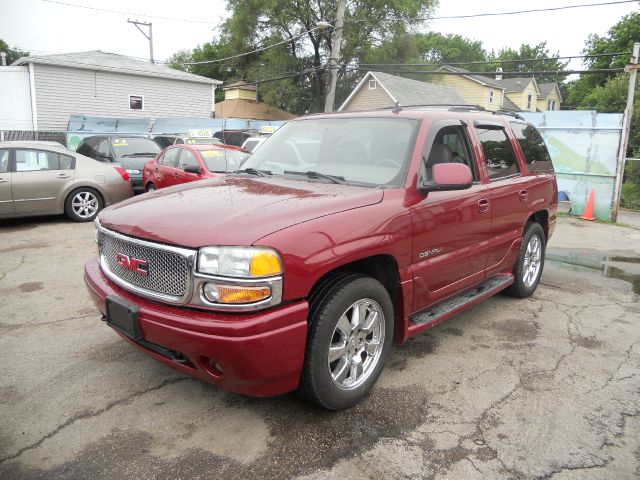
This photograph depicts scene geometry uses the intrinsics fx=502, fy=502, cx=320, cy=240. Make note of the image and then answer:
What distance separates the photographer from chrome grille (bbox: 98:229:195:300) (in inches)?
105

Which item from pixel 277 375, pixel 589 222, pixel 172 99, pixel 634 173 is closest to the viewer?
pixel 277 375

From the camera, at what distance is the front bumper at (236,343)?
2.50m

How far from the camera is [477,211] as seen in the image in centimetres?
404

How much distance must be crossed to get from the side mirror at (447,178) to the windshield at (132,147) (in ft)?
35.4

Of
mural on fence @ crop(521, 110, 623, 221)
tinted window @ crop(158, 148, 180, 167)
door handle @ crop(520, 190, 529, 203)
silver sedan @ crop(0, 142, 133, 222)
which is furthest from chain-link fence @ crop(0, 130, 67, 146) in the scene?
door handle @ crop(520, 190, 529, 203)

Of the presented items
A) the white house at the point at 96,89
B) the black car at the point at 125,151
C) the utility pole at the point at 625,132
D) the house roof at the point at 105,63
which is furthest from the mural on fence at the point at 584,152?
the house roof at the point at 105,63

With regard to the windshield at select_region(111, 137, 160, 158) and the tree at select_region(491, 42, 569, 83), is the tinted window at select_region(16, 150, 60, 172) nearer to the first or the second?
the windshield at select_region(111, 137, 160, 158)

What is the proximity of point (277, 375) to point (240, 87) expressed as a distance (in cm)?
4172

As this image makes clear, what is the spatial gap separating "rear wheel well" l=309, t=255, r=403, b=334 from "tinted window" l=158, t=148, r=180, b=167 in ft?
26.1

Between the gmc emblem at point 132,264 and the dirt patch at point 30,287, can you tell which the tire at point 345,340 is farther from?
the dirt patch at point 30,287

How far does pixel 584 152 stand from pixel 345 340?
1130 cm

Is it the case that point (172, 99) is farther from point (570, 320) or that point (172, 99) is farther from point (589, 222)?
point (570, 320)

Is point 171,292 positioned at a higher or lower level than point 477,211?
lower

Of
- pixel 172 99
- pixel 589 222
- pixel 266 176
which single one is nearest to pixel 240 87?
pixel 172 99
